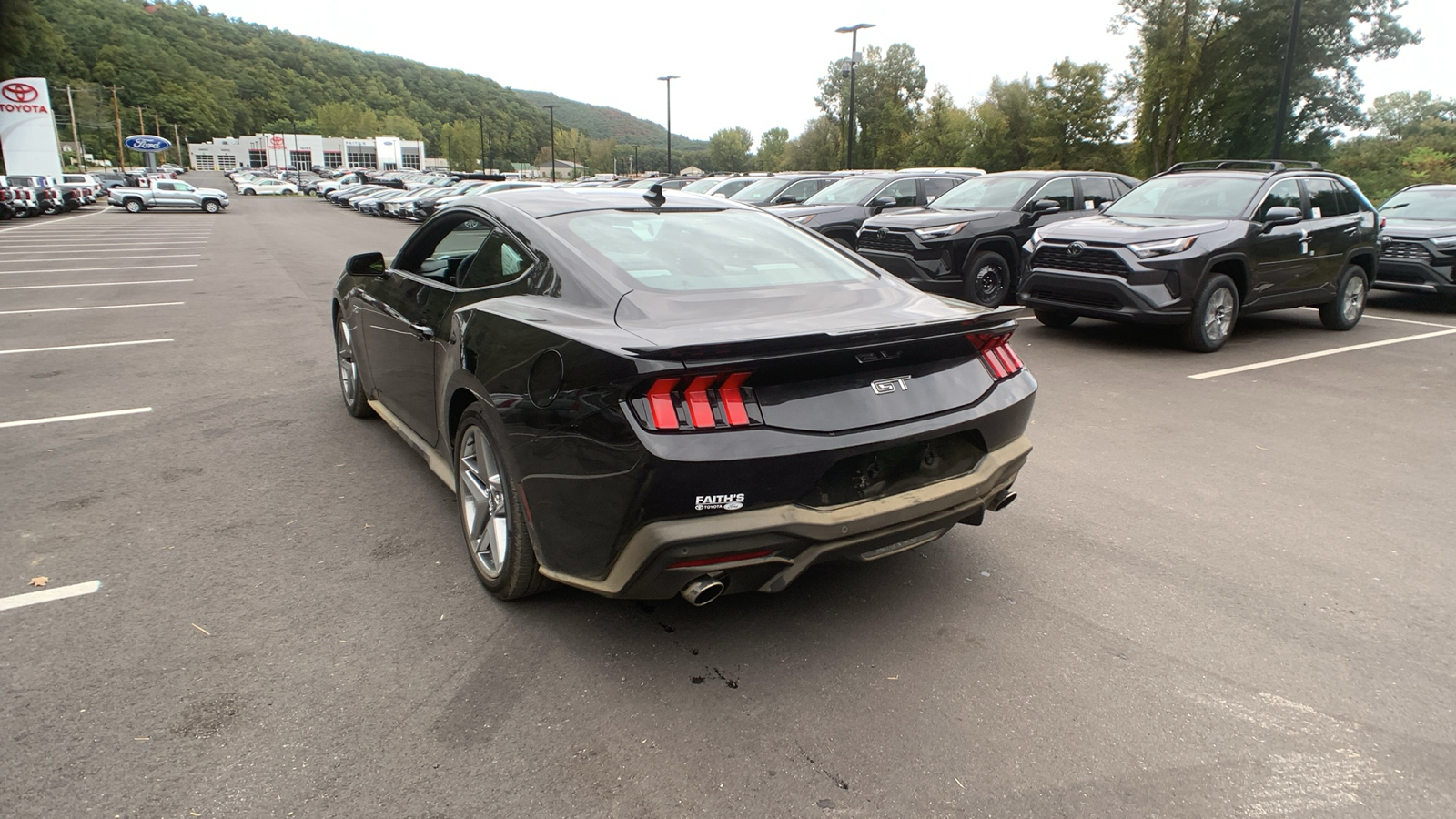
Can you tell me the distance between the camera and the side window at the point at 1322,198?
9211mm

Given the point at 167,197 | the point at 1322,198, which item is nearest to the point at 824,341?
the point at 1322,198

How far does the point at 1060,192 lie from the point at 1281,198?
279 centimetres

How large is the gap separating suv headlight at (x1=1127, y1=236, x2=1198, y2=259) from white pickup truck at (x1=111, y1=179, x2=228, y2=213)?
4622 centimetres

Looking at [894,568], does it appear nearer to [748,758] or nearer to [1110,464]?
[748,758]

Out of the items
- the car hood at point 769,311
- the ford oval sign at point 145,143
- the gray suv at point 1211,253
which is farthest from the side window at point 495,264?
the ford oval sign at point 145,143

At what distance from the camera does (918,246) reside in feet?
33.5

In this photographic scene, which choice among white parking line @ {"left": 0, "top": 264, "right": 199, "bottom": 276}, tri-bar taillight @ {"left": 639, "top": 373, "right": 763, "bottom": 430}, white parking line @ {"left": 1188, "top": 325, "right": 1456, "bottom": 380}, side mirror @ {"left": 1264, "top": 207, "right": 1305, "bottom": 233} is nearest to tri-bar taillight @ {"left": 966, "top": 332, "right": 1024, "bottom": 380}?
tri-bar taillight @ {"left": 639, "top": 373, "right": 763, "bottom": 430}

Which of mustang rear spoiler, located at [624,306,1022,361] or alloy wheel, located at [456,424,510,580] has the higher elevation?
mustang rear spoiler, located at [624,306,1022,361]

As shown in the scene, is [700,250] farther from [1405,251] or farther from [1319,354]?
[1405,251]

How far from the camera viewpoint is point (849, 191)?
14.3 meters

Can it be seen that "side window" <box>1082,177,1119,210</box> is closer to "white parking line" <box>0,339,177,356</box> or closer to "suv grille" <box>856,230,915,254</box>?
"suv grille" <box>856,230,915,254</box>

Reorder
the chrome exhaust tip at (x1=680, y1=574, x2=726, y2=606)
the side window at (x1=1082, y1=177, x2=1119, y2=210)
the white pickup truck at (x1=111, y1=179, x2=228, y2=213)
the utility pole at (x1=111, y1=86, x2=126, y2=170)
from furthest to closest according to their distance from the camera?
the utility pole at (x1=111, y1=86, x2=126, y2=170), the white pickup truck at (x1=111, y1=179, x2=228, y2=213), the side window at (x1=1082, y1=177, x2=1119, y2=210), the chrome exhaust tip at (x1=680, y1=574, x2=726, y2=606)

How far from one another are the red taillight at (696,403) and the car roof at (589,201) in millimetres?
1439

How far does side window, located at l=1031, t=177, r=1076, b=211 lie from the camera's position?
11.1 meters
